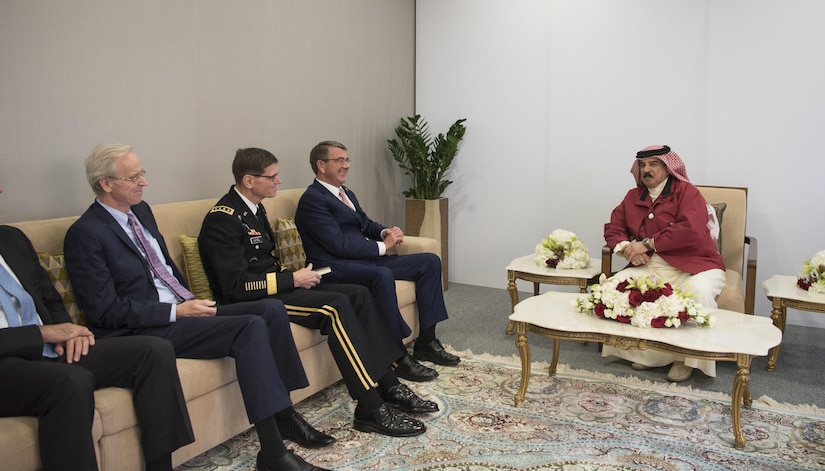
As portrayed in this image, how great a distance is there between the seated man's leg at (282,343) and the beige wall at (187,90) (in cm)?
109

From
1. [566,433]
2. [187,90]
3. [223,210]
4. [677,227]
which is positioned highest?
[187,90]

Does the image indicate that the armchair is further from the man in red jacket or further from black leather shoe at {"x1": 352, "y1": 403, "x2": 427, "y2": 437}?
black leather shoe at {"x1": 352, "y1": 403, "x2": 427, "y2": 437}

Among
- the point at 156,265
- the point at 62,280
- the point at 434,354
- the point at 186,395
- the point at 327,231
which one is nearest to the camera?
the point at 186,395

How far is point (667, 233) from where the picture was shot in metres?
4.35

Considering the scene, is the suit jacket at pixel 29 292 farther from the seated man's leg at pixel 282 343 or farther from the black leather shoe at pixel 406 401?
the black leather shoe at pixel 406 401

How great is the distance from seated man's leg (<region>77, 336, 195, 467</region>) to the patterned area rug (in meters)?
0.45

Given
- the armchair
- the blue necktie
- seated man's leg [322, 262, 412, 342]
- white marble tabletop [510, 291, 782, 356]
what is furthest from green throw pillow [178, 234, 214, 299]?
the armchair

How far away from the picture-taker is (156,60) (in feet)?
12.6

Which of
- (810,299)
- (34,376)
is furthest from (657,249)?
(34,376)

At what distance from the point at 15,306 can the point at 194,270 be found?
1.00 metres

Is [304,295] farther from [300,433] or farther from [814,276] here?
[814,276]

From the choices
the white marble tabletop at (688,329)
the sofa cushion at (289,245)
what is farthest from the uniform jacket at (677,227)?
the sofa cushion at (289,245)

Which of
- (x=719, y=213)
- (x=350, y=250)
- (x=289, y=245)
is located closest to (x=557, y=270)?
(x=719, y=213)

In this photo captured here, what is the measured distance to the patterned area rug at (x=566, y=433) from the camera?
3.00 metres
